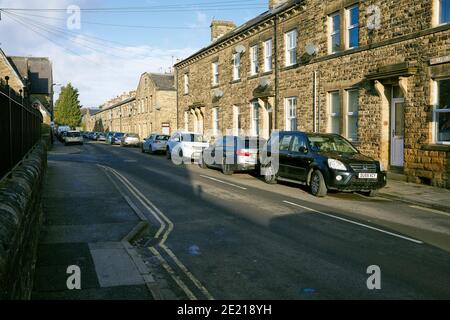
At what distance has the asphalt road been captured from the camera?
5.12 m

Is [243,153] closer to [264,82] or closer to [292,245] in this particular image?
[264,82]

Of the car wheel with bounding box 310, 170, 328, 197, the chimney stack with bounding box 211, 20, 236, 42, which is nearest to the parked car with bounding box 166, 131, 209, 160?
the car wheel with bounding box 310, 170, 328, 197

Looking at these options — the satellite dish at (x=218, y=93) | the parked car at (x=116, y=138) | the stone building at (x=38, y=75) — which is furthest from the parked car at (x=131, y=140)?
the satellite dish at (x=218, y=93)

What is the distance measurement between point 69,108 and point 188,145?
271ft

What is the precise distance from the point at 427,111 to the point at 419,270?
988 cm

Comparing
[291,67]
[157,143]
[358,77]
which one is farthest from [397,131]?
[157,143]

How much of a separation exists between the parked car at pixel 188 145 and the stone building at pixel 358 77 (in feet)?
11.1

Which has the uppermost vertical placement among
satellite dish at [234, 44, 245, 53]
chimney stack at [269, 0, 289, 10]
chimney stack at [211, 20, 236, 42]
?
chimney stack at [211, 20, 236, 42]

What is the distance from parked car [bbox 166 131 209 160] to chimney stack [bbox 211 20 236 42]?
12938 millimetres

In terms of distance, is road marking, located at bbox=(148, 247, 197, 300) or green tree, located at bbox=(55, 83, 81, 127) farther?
green tree, located at bbox=(55, 83, 81, 127)

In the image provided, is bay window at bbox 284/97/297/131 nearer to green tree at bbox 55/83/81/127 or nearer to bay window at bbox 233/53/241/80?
bay window at bbox 233/53/241/80

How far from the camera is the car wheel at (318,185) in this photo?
12188 mm
